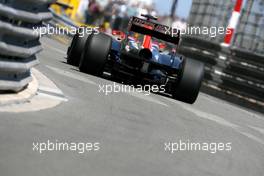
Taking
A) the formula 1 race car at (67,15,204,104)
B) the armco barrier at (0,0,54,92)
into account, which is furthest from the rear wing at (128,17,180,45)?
the armco barrier at (0,0,54,92)

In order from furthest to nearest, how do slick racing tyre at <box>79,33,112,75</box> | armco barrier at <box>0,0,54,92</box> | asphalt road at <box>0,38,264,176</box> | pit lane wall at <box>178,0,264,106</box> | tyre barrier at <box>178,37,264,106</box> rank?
pit lane wall at <box>178,0,264,106</box>
tyre barrier at <box>178,37,264,106</box>
slick racing tyre at <box>79,33,112,75</box>
armco barrier at <box>0,0,54,92</box>
asphalt road at <box>0,38,264,176</box>

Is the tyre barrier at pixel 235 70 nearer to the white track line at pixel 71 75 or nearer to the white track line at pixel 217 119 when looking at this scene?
the white track line at pixel 217 119

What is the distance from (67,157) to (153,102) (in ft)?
20.1

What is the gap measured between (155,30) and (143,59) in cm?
81

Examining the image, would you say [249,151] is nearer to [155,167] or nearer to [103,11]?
[155,167]

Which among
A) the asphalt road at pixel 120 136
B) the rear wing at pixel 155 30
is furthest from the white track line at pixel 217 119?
the rear wing at pixel 155 30

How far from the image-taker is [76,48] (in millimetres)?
14336

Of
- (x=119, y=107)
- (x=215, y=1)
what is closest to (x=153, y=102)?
(x=119, y=107)

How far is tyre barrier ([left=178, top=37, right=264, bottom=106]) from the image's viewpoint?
61.1 ft

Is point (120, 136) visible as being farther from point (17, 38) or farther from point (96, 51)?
point (96, 51)

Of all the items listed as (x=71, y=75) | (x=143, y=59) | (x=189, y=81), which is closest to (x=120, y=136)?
(x=71, y=75)

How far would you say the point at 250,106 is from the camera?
1844cm

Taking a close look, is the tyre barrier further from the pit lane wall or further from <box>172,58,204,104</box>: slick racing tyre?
<box>172,58,204,104</box>: slick racing tyre

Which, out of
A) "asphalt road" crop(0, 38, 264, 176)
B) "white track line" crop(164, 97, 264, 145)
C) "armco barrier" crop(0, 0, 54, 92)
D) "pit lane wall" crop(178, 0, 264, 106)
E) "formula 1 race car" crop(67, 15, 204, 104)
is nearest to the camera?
"asphalt road" crop(0, 38, 264, 176)
